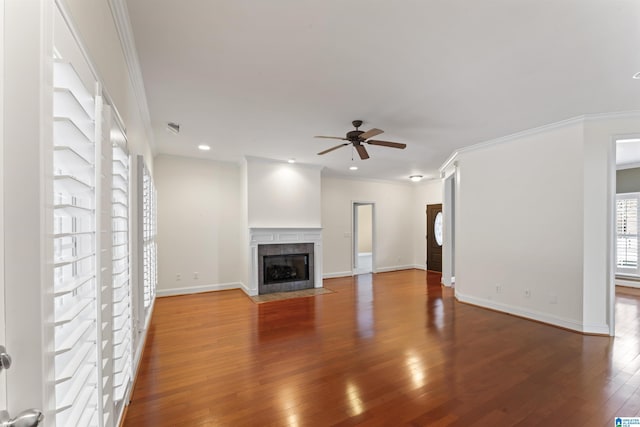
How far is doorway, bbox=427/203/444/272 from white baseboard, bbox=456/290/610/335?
2.88 metres

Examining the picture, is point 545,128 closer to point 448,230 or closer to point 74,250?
point 448,230

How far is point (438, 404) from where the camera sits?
6.99ft

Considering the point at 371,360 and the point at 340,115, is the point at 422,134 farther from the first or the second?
the point at 371,360

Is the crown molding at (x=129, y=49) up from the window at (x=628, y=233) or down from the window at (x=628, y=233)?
up

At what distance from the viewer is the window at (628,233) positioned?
6195 mm

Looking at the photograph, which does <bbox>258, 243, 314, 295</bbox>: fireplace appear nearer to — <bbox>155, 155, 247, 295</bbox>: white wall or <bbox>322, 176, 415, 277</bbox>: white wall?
<bbox>155, 155, 247, 295</bbox>: white wall

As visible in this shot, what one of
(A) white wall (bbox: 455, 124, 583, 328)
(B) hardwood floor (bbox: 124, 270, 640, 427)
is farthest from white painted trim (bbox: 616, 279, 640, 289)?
(A) white wall (bbox: 455, 124, 583, 328)

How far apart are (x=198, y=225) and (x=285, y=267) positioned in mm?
1976

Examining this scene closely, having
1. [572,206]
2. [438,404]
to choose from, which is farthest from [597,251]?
[438,404]

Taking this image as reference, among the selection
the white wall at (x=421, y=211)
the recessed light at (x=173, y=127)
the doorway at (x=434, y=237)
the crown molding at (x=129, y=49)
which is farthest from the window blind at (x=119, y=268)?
the white wall at (x=421, y=211)

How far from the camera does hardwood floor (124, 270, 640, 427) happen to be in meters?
2.04

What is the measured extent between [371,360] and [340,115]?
9.09 feet

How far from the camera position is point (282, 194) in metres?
5.77

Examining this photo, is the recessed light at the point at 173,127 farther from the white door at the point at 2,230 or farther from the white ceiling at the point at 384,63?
the white door at the point at 2,230
